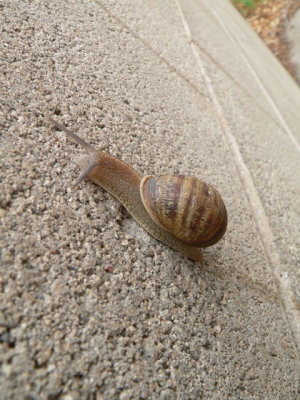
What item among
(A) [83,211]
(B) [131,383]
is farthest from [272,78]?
(B) [131,383]

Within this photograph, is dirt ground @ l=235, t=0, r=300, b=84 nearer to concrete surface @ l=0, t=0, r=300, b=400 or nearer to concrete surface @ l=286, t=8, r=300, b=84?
concrete surface @ l=286, t=8, r=300, b=84

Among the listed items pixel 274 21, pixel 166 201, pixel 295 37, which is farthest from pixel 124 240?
pixel 274 21

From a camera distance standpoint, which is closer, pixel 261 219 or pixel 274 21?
pixel 261 219

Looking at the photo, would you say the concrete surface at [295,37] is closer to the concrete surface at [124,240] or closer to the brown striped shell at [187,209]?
the concrete surface at [124,240]

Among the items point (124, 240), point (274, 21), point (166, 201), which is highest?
point (274, 21)

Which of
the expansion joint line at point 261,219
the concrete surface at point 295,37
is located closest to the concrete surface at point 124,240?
the expansion joint line at point 261,219

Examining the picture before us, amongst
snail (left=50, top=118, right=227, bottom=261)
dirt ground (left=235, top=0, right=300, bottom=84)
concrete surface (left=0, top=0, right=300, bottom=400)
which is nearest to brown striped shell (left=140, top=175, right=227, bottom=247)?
snail (left=50, top=118, right=227, bottom=261)

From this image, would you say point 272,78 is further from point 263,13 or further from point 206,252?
point 263,13

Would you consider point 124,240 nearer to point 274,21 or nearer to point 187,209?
point 187,209
